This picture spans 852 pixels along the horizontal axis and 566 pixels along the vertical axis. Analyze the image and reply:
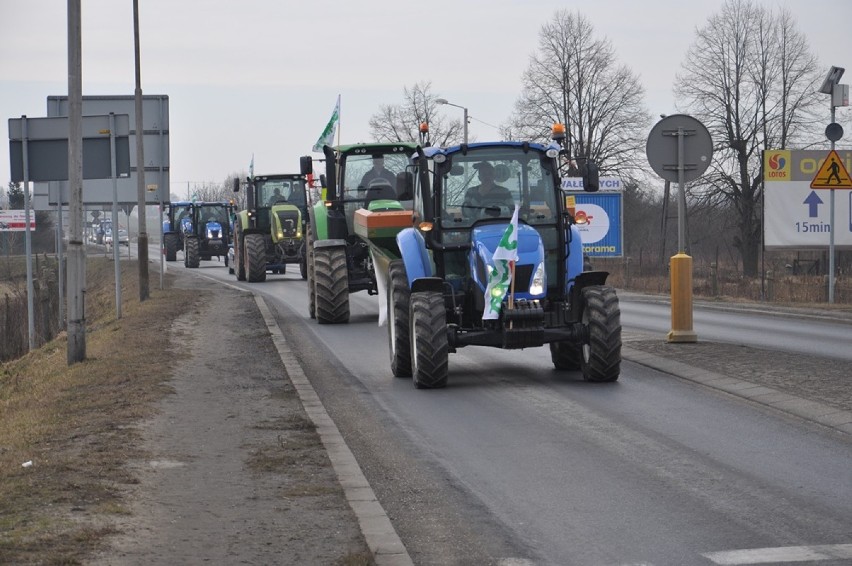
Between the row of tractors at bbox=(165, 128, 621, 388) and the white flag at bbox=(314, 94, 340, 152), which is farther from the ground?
the white flag at bbox=(314, 94, 340, 152)

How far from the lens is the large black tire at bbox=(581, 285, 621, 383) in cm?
1345

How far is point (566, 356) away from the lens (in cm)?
1516

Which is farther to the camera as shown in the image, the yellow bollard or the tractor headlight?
the yellow bollard

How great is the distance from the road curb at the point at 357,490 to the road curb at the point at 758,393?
3.97 meters

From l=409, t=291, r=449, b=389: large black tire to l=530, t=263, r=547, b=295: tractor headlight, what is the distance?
0.96 meters

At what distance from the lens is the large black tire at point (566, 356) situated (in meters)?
15.1

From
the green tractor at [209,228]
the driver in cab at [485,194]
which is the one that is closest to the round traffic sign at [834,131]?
the driver in cab at [485,194]

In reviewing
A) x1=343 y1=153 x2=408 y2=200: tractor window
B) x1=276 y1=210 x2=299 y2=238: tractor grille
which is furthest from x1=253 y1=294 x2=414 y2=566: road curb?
x1=276 y1=210 x2=299 y2=238: tractor grille

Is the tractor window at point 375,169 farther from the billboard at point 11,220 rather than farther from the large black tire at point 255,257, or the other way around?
the billboard at point 11,220

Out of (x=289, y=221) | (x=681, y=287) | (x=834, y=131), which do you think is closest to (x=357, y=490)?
(x=681, y=287)

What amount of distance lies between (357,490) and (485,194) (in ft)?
22.7

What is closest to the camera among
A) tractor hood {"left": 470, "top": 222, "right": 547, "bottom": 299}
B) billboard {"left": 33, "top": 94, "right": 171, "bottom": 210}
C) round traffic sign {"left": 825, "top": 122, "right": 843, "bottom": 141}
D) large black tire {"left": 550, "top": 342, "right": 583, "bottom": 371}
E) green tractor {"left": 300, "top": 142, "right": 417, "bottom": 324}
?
tractor hood {"left": 470, "top": 222, "right": 547, "bottom": 299}

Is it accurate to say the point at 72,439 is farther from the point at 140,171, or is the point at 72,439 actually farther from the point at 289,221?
the point at 289,221

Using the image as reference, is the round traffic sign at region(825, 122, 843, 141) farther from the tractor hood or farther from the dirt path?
the dirt path
